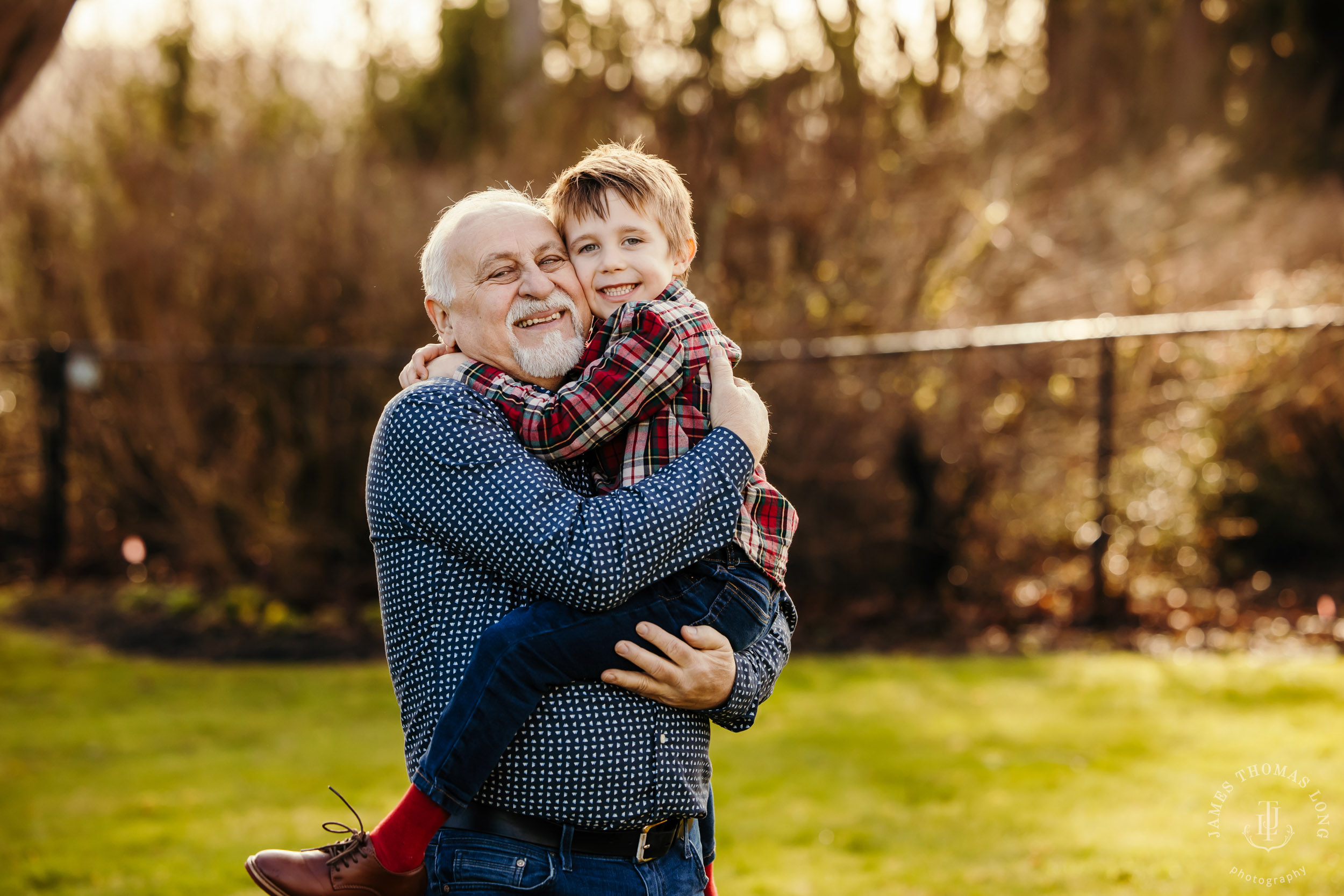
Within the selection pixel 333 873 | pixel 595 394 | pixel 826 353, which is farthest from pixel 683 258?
pixel 826 353

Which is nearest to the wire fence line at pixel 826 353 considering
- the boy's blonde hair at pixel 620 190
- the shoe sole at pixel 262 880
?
the boy's blonde hair at pixel 620 190

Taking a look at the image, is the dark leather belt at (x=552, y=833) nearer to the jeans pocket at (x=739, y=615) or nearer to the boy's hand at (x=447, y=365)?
the jeans pocket at (x=739, y=615)

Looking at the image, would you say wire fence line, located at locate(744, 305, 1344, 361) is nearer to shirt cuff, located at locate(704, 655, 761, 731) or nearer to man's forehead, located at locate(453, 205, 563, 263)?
man's forehead, located at locate(453, 205, 563, 263)

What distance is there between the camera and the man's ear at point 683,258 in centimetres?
266

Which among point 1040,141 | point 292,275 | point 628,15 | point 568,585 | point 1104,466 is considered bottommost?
point 1104,466

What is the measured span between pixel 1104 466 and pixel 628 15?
5.15 meters

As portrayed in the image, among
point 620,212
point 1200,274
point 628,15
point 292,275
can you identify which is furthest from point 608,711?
point 628,15

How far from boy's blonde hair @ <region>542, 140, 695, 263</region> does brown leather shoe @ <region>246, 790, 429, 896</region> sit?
121cm

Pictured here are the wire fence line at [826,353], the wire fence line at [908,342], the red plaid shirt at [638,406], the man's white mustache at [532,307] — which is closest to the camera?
the red plaid shirt at [638,406]

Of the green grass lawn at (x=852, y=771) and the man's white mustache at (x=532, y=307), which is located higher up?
the man's white mustache at (x=532, y=307)

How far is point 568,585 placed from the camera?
76.8 inches

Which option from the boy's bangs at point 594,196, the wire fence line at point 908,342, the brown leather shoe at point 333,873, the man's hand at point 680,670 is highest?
the boy's bangs at point 594,196

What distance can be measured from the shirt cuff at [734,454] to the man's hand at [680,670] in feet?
0.88

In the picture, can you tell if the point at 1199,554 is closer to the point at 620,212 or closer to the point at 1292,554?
the point at 1292,554
